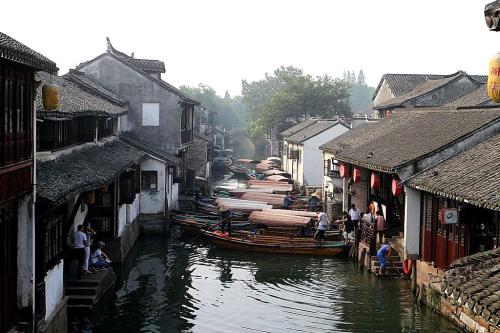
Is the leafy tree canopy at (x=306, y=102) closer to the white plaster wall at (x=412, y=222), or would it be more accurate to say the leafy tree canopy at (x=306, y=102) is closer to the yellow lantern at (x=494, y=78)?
the white plaster wall at (x=412, y=222)

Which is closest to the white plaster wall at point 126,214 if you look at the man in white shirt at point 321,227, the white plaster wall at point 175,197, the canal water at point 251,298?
the canal water at point 251,298

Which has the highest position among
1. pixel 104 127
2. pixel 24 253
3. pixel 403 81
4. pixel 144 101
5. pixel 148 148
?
pixel 403 81

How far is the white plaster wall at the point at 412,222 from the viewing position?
20.8 metres

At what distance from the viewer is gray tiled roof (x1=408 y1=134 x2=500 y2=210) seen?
15.3 metres

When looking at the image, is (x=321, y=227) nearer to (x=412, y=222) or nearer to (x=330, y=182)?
(x=412, y=222)

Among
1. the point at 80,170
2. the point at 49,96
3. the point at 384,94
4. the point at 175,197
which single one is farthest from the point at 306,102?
the point at 49,96

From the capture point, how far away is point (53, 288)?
15.8m

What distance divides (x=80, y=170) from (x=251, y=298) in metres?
6.84

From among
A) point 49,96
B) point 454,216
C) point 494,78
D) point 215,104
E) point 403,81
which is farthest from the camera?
point 215,104

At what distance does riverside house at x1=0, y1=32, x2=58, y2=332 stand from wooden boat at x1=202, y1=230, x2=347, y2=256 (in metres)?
15.7

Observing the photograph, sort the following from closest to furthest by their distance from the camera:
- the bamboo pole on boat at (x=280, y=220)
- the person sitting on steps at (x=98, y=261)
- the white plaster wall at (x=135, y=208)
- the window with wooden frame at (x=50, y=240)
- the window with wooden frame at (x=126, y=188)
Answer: the window with wooden frame at (x=50, y=240) < the person sitting on steps at (x=98, y=261) < the window with wooden frame at (x=126, y=188) < the white plaster wall at (x=135, y=208) < the bamboo pole on boat at (x=280, y=220)

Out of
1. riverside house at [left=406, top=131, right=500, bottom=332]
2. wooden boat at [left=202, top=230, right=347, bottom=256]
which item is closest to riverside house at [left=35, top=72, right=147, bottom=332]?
wooden boat at [left=202, top=230, right=347, bottom=256]

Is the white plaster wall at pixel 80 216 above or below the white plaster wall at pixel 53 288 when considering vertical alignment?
above

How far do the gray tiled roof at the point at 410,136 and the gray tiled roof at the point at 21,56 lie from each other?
11.6 m
